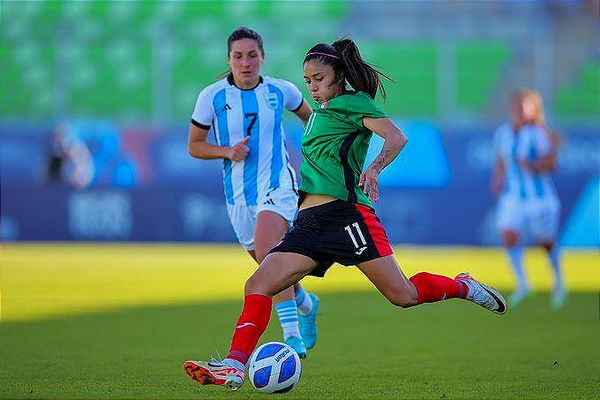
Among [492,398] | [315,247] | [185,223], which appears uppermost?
[315,247]

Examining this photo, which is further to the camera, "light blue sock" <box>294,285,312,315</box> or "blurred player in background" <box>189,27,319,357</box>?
"light blue sock" <box>294,285,312,315</box>

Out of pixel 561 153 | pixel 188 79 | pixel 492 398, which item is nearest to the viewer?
pixel 492 398

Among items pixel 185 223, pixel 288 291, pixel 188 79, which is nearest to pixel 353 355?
pixel 288 291

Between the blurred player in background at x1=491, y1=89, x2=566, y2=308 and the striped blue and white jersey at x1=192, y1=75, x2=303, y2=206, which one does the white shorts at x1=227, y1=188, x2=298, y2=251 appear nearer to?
the striped blue and white jersey at x1=192, y1=75, x2=303, y2=206

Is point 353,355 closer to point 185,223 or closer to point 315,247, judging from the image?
point 315,247

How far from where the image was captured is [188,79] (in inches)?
1018

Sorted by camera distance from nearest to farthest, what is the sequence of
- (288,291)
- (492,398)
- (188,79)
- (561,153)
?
(492,398)
(288,291)
(561,153)
(188,79)

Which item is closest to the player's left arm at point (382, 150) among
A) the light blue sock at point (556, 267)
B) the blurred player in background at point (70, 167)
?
the light blue sock at point (556, 267)

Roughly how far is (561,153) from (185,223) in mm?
7244

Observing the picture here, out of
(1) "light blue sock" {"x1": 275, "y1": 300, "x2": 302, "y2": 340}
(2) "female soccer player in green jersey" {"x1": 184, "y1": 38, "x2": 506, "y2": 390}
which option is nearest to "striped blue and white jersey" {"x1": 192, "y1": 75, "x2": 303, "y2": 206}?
(1) "light blue sock" {"x1": 275, "y1": 300, "x2": 302, "y2": 340}

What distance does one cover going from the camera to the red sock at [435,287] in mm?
6832

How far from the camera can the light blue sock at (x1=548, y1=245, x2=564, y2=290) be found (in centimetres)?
1281

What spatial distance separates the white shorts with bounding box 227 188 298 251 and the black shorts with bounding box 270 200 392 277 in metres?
1.56

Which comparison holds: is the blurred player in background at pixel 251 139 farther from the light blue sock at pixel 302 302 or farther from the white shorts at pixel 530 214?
the white shorts at pixel 530 214
